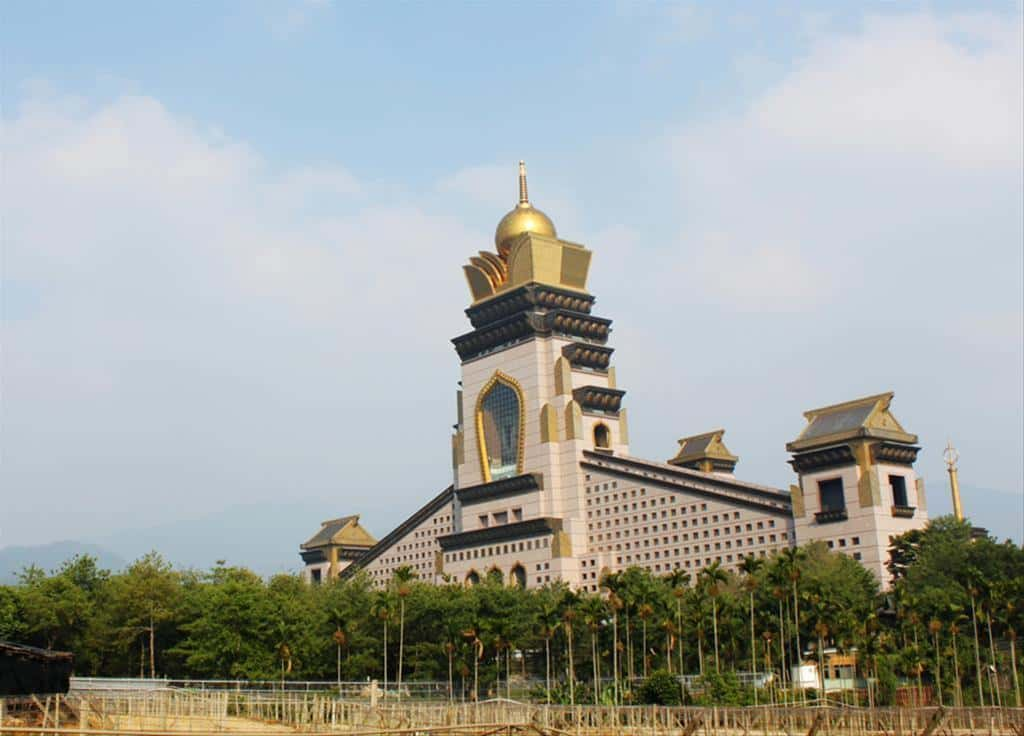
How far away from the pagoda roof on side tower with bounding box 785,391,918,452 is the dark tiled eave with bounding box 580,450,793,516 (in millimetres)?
5439

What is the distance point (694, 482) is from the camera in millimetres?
110750

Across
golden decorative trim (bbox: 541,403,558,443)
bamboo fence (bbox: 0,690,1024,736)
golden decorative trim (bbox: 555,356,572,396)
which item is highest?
golden decorative trim (bbox: 555,356,572,396)

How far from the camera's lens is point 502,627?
85062 millimetres

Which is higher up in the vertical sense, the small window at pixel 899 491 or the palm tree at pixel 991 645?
the small window at pixel 899 491

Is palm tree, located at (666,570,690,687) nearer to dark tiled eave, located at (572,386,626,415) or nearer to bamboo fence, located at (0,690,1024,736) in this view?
bamboo fence, located at (0,690,1024,736)

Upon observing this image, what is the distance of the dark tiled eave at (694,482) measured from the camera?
10538cm

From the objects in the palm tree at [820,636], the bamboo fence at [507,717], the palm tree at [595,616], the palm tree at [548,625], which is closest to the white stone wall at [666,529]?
the palm tree at [548,625]

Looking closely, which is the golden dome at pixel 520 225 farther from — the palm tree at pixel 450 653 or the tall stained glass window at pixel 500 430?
the palm tree at pixel 450 653

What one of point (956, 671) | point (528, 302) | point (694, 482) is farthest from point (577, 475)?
point (956, 671)

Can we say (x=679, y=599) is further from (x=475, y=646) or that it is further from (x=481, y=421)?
(x=481, y=421)

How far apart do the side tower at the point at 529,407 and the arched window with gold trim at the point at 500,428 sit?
0.36 feet

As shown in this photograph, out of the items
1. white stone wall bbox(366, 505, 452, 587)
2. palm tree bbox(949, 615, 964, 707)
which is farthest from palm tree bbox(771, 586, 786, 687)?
white stone wall bbox(366, 505, 452, 587)

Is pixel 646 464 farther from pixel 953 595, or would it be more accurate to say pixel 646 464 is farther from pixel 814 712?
pixel 814 712

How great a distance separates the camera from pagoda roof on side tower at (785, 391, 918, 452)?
99500 mm
